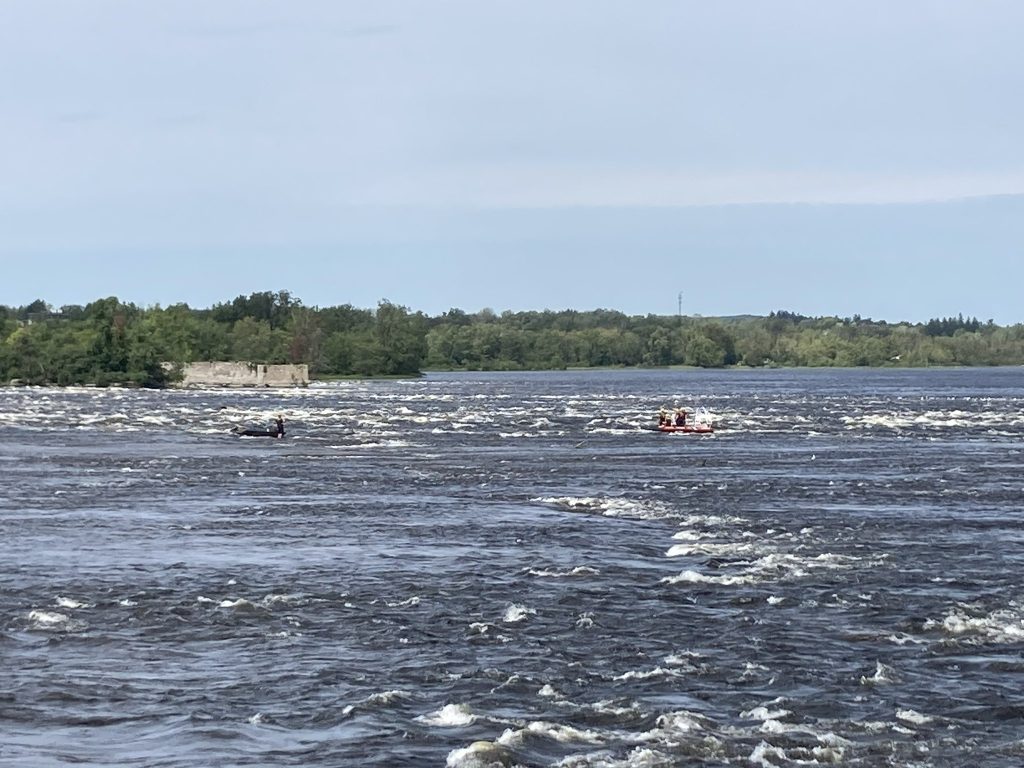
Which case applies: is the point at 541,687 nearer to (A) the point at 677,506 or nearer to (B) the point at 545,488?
(A) the point at 677,506

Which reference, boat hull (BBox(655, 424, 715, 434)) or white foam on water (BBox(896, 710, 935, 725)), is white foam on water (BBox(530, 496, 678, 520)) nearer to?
white foam on water (BBox(896, 710, 935, 725))

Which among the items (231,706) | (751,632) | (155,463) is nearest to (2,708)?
(231,706)

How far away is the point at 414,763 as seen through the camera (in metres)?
18.5

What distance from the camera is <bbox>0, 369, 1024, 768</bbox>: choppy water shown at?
64.6 ft

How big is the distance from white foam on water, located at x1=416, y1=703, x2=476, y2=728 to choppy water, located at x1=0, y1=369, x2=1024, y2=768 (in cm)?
7

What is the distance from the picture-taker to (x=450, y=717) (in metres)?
20.5

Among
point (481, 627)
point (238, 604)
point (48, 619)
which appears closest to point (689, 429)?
point (238, 604)

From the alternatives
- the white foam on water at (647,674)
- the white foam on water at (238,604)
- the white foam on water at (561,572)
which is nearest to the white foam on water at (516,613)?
the white foam on water at (561,572)

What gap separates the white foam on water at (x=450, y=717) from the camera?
66.4 ft

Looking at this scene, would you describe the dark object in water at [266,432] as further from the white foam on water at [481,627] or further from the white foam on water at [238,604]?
the white foam on water at [481,627]

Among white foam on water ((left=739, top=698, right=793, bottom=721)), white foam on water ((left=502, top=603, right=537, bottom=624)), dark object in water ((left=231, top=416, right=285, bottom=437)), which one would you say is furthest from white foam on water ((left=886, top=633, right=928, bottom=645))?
dark object in water ((left=231, top=416, right=285, bottom=437))

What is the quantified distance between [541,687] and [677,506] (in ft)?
82.5

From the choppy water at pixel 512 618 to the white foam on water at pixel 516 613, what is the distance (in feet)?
0.26

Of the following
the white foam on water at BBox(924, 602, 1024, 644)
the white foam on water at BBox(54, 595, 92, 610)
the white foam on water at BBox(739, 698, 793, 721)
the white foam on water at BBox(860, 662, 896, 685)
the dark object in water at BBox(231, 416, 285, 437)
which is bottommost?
the white foam on water at BBox(54, 595, 92, 610)
